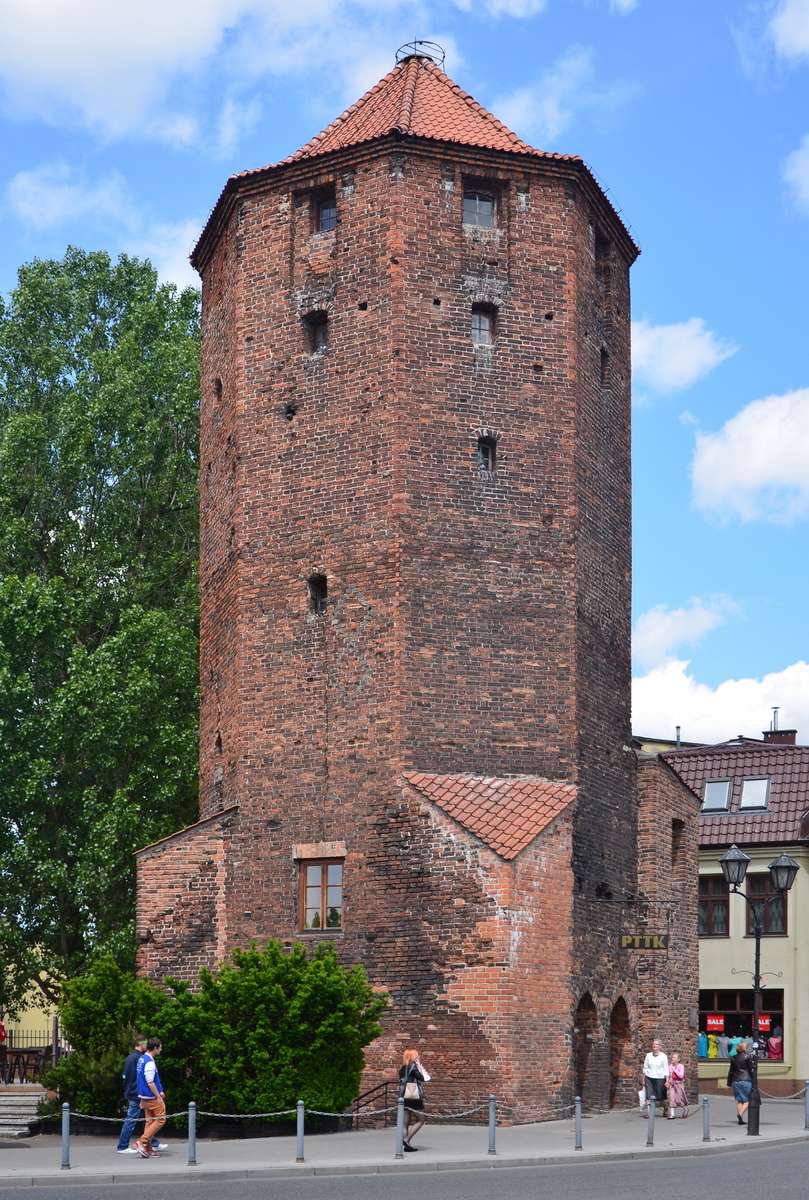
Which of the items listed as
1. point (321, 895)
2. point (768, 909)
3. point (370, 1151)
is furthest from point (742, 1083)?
point (768, 909)

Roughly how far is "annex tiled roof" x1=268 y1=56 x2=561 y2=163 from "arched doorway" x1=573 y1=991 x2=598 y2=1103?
13.6 metres

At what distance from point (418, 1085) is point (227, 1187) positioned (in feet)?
16.0

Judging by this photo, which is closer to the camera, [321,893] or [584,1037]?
[321,893]

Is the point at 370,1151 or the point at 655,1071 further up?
the point at 655,1071

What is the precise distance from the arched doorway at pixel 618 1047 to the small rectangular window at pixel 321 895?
5.14 meters

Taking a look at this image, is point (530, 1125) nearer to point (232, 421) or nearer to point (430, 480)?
point (430, 480)

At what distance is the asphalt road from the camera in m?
16.1

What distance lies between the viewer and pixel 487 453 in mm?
27734

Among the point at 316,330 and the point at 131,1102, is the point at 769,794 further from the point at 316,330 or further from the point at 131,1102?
the point at 131,1102

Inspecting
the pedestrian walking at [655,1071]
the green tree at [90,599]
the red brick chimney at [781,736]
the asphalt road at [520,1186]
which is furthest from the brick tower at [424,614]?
the red brick chimney at [781,736]

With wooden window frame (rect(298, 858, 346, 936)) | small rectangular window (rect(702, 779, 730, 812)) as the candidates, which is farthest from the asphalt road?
small rectangular window (rect(702, 779, 730, 812))

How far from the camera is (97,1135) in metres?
23.8

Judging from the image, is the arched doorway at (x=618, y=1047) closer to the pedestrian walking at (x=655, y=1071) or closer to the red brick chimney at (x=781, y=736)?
the pedestrian walking at (x=655, y=1071)

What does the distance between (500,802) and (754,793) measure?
61.6 ft
